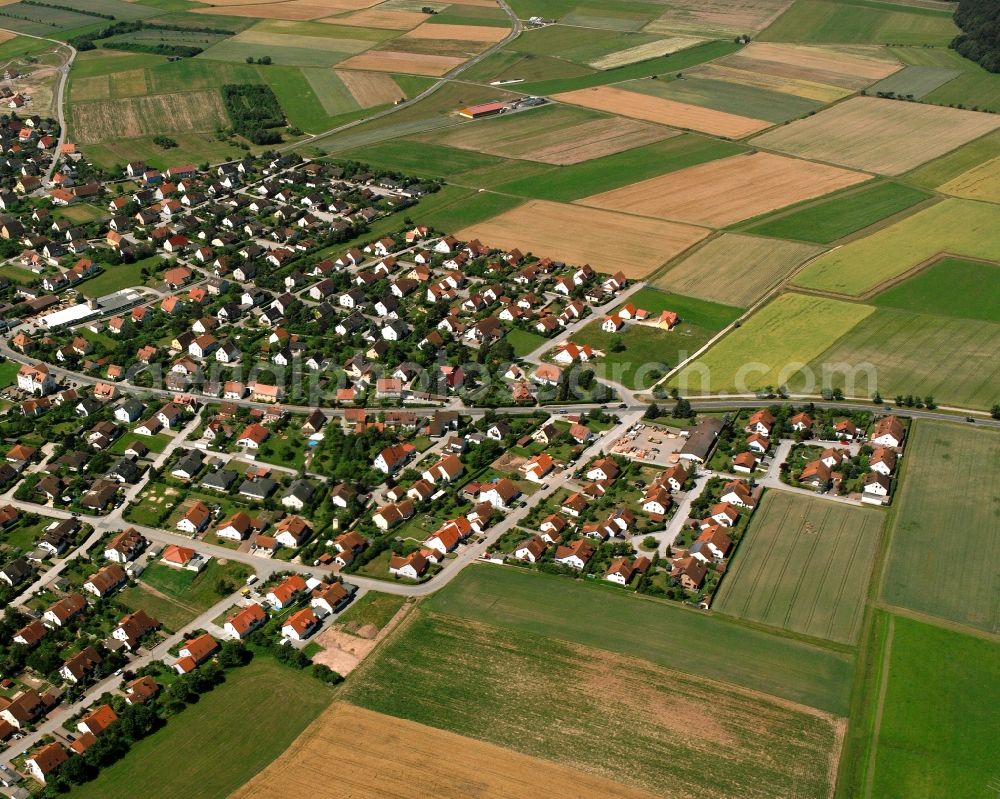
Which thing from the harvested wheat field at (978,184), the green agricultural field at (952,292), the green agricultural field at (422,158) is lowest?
the green agricultural field at (952,292)

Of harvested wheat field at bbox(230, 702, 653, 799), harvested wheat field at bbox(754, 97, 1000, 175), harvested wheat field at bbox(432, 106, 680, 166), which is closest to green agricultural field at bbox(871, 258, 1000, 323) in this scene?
harvested wheat field at bbox(754, 97, 1000, 175)

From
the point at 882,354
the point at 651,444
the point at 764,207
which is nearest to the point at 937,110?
the point at 764,207

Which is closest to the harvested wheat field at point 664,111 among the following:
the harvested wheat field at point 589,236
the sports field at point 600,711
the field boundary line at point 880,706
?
the harvested wheat field at point 589,236

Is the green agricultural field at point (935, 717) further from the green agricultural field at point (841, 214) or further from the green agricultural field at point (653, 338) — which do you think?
the green agricultural field at point (841, 214)

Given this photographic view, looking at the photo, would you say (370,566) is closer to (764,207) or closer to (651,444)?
(651,444)

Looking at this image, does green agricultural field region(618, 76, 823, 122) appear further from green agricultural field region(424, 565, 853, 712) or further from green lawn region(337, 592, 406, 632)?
green lawn region(337, 592, 406, 632)

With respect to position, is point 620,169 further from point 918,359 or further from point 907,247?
point 918,359
